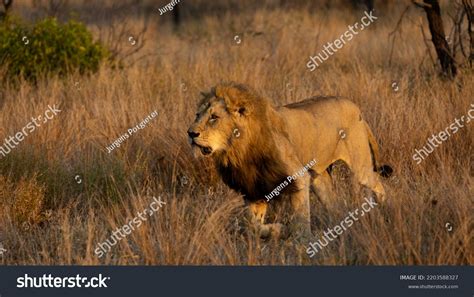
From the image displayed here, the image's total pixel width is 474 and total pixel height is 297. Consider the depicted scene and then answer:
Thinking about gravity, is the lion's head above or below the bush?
below

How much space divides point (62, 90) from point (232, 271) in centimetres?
571

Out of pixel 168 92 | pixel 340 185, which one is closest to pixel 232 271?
pixel 340 185

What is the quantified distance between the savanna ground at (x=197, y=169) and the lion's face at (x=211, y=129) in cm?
36

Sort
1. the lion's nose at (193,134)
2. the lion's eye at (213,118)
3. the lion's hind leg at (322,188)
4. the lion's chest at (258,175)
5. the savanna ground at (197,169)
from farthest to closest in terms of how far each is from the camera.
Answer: the lion's hind leg at (322,188), the lion's chest at (258,175), the lion's eye at (213,118), the lion's nose at (193,134), the savanna ground at (197,169)

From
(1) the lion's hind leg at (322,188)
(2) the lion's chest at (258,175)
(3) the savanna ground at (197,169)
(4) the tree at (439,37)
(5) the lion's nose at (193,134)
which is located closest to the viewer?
(3) the savanna ground at (197,169)

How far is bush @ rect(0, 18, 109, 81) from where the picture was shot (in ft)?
36.7

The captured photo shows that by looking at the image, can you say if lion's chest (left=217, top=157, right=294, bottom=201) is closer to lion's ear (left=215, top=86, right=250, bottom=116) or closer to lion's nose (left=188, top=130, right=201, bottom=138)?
lion's ear (left=215, top=86, right=250, bottom=116)

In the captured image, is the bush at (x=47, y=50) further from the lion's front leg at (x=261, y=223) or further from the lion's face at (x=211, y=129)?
the lion's face at (x=211, y=129)

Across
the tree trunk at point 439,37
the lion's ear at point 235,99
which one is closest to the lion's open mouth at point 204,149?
the lion's ear at point 235,99

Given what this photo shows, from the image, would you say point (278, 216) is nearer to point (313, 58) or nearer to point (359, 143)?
point (359, 143)

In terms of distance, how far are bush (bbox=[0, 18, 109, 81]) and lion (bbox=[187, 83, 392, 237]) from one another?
552 cm

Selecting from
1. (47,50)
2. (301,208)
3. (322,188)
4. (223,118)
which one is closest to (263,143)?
(223,118)

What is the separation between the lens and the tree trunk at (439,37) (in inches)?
377

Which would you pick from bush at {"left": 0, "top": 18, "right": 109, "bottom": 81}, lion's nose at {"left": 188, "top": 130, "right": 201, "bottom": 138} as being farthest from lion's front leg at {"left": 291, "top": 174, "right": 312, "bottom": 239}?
bush at {"left": 0, "top": 18, "right": 109, "bottom": 81}
